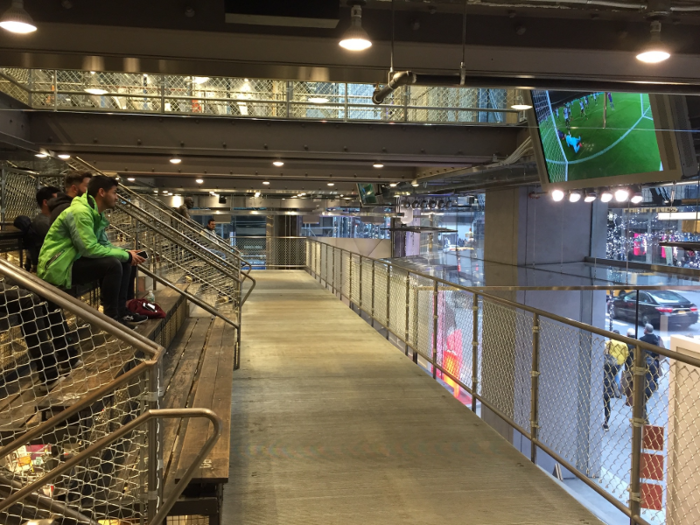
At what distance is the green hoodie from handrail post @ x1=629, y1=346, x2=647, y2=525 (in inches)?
139

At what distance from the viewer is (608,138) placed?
8047mm

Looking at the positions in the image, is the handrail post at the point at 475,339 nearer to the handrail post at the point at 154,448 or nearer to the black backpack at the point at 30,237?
the handrail post at the point at 154,448

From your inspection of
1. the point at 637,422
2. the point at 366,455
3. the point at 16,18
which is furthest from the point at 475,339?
the point at 16,18

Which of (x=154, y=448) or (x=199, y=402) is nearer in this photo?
(x=154, y=448)

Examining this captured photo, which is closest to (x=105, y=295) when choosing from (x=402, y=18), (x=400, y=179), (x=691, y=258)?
(x=402, y=18)

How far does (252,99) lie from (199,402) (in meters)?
5.56

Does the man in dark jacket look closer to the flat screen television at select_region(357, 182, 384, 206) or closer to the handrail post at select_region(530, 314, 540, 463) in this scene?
the handrail post at select_region(530, 314, 540, 463)

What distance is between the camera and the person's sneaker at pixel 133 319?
490cm

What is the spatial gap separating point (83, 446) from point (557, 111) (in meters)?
7.08

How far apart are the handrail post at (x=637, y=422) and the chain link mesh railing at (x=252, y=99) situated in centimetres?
636

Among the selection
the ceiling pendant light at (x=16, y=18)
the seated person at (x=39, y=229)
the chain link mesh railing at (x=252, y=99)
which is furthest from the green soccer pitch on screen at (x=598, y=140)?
the ceiling pendant light at (x=16, y=18)

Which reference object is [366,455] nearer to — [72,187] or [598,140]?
[72,187]

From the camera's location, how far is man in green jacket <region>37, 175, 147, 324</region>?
404 centimetres

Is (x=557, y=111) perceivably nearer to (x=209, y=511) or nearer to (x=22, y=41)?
(x=22, y=41)
